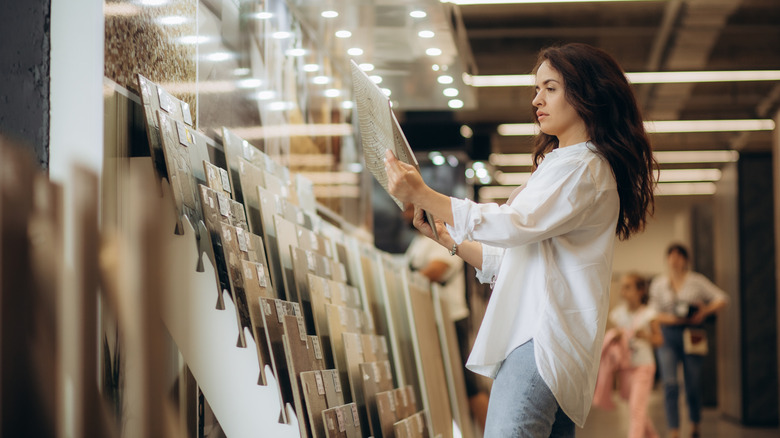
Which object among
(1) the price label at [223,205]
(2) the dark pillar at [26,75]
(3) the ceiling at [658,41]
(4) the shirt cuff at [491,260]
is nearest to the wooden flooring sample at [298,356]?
(1) the price label at [223,205]

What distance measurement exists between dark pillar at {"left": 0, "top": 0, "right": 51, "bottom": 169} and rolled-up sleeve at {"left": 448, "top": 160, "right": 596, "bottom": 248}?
3.01 ft

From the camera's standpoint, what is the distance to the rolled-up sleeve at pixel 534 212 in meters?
1.96

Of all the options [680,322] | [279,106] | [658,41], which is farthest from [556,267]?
[680,322]

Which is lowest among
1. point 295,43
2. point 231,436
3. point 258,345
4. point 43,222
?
point 231,436

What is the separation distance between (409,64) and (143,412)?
415 cm

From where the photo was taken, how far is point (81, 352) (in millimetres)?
1323

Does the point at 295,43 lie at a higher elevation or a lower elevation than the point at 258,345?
higher

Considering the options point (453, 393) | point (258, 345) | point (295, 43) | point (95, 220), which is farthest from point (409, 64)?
point (95, 220)

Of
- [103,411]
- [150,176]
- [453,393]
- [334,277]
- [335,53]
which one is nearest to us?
[103,411]

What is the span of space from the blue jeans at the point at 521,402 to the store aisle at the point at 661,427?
640 cm

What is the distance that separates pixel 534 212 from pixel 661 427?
314 inches

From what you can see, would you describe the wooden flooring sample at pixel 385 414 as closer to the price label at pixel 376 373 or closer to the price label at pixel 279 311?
the price label at pixel 376 373

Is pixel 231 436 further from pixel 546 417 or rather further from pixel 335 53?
pixel 335 53

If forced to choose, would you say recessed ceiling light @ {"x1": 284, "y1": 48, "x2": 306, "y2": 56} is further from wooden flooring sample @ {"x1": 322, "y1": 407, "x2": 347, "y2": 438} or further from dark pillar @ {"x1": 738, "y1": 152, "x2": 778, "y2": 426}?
dark pillar @ {"x1": 738, "y1": 152, "x2": 778, "y2": 426}
